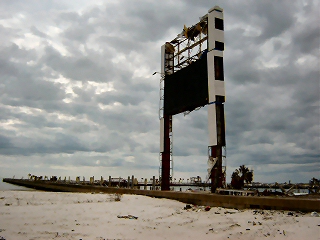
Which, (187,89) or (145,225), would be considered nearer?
(145,225)

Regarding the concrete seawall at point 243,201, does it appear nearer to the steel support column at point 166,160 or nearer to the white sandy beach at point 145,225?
the white sandy beach at point 145,225

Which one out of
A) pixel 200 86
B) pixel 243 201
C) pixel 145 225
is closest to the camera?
pixel 145 225

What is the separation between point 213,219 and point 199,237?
11.3ft

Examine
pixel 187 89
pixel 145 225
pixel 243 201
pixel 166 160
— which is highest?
pixel 187 89

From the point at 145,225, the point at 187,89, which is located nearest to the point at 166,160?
the point at 187,89

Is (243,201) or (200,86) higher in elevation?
(200,86)

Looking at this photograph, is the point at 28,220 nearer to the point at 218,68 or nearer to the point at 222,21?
the point at 218,68

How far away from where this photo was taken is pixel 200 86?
28.0 meters

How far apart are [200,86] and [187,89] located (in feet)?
8.20

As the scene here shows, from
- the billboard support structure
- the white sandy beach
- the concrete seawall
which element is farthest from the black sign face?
the white sandy beach

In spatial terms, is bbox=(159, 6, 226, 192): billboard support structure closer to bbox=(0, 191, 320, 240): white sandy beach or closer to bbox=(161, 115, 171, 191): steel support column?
bbox=(161, 115, 171, 191): steel support column

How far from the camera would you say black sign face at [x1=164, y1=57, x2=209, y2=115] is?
1090 inches

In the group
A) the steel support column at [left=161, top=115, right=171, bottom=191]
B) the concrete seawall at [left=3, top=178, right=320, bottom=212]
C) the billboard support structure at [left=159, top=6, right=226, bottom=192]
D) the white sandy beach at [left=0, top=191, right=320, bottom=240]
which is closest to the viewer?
the white sandy beach at [left=0, top=191, right=320, bottom=240]

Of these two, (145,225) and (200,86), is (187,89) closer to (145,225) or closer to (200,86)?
(200,86)
